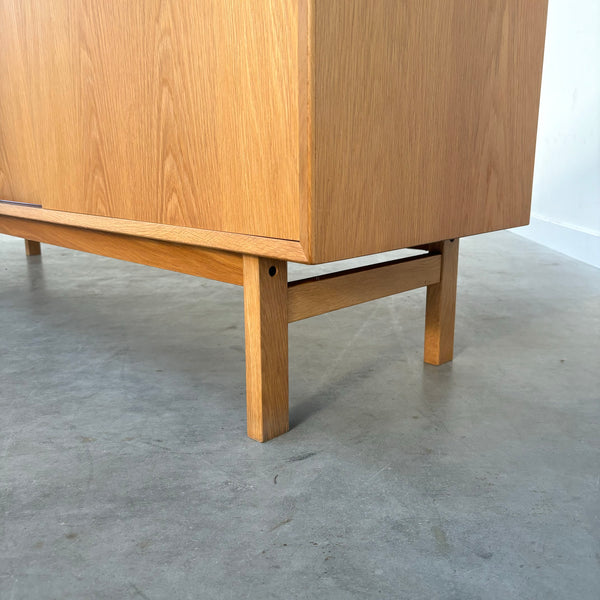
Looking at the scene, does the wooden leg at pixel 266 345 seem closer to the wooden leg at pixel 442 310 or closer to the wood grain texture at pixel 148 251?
the wood grain texture at pixel 148 251

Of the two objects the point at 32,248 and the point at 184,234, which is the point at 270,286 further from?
the point at 32,248

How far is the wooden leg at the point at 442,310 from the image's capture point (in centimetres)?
133

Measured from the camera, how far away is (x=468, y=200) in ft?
3.55

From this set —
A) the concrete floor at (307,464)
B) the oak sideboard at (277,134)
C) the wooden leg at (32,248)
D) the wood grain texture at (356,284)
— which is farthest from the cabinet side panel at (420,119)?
the wooden leg at (32,248)

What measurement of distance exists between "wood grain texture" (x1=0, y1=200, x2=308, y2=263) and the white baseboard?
2.13 meters

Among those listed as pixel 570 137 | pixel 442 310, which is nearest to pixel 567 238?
pixel 570 137

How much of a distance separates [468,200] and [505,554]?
0.60m

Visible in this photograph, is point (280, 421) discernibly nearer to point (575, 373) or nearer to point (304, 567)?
point (304, 567)

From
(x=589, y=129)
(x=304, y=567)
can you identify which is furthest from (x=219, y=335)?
(x=589, y=129)

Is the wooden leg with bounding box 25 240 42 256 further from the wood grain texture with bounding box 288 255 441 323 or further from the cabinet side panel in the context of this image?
the cabinet side panel

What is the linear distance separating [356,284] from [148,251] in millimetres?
402

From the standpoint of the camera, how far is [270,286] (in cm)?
97

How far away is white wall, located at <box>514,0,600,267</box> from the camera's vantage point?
2697mm

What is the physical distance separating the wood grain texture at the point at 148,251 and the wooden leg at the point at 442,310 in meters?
0.51
